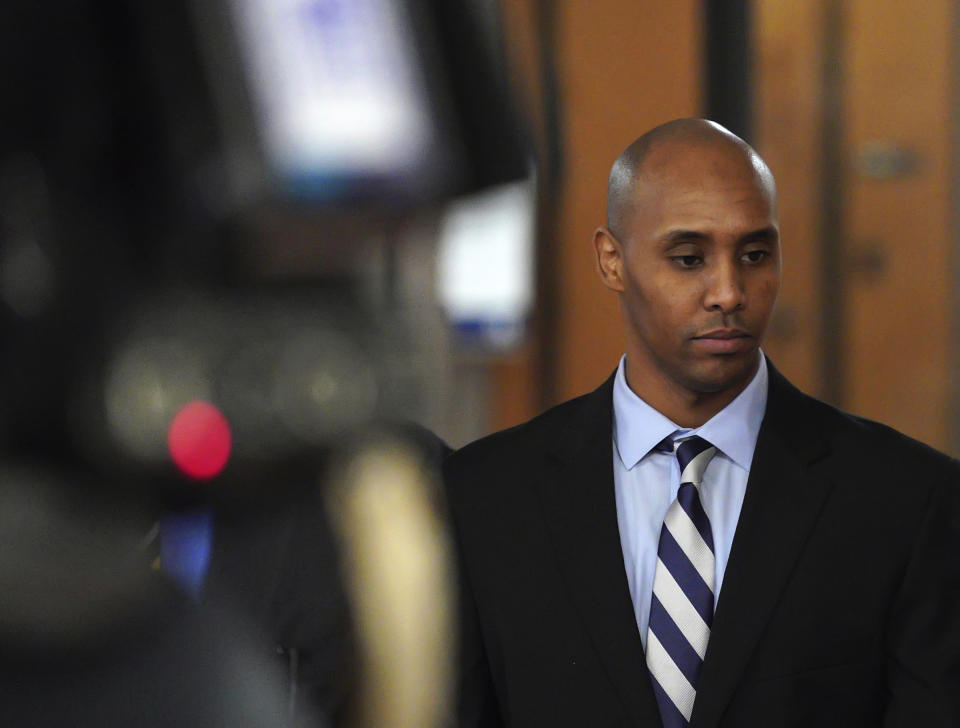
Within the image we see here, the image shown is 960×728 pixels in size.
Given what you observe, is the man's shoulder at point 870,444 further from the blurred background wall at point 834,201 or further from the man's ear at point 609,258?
the blurred background wall at point 834,201

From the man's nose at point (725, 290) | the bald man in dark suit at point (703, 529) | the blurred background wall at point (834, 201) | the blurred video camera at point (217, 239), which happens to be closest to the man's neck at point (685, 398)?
the bald man in dark suit at point (703, 529)

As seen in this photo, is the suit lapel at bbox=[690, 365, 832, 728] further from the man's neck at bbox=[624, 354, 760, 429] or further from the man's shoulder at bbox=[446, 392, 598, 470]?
the man's shoulder at bbox=[446, 392, 598, 470]

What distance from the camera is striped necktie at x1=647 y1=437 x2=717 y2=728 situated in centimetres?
112

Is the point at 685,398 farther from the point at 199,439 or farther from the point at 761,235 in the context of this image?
the point at 199,439

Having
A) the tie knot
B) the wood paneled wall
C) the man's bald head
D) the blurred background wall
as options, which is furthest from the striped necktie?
the blurred background wall

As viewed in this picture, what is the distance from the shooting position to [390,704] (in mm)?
546

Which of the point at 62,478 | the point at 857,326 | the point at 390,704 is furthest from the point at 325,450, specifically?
the point at 857,326

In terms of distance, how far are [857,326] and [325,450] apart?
264 centimetres

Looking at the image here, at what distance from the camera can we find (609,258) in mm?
1228

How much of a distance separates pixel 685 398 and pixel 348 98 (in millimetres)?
920

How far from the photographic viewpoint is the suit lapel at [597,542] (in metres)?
1.11

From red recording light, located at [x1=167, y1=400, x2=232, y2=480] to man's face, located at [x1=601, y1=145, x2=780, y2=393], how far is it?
33.1 inches

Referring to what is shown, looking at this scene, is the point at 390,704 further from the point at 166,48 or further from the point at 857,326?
the point at 857,326

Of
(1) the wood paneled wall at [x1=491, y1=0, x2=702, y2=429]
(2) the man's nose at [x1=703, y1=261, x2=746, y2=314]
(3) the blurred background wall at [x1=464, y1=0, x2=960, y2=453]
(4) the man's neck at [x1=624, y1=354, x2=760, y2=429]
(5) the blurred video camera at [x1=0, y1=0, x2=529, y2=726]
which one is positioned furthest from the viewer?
(3) the blurred background wall at [x1=464, y1=0, x2=960, y2=453]
